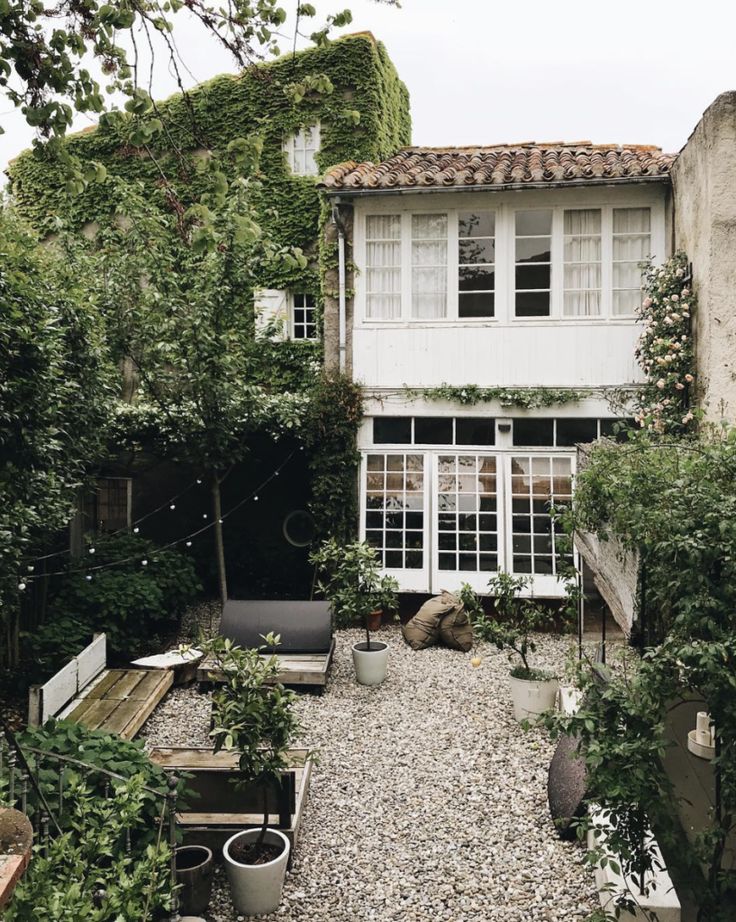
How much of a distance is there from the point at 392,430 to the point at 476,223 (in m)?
3.39

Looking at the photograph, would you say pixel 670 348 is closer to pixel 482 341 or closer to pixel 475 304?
pixel 482 341

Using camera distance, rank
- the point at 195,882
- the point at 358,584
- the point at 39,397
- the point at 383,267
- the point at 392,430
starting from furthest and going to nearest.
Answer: the point at 392,430 < the point at 383,267 < the point at 358,584 < the point at 39,397 < the point at 195,882

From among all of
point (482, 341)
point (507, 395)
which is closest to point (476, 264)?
point (482, 341)

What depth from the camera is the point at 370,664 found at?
904 cm

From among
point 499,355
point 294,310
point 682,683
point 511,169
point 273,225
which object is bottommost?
point 682,683

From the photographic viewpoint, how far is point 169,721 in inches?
315

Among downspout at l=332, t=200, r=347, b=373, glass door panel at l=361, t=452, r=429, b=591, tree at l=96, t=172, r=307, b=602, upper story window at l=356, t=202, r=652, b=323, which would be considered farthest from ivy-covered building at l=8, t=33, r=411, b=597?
upper story window at l=356, t=202, r=652, b=323

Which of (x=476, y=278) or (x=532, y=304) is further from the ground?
(x=476, y=278)

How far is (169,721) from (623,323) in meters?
8.14

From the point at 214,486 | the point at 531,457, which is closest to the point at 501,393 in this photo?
the point at 531,457

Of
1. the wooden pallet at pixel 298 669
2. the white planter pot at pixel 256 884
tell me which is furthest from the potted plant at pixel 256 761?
the wooden pallet at pixel 298 669

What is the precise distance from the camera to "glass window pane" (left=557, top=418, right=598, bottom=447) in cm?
1105

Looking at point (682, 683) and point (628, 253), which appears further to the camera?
point (628, 253)

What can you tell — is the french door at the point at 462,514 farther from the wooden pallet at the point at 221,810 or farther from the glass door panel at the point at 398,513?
the wooden pallet at the point at 221,810
